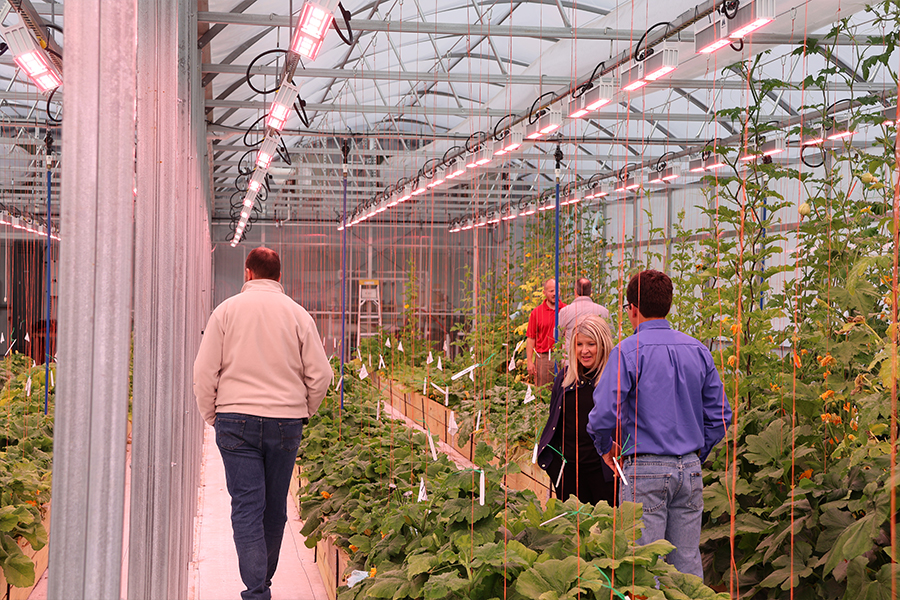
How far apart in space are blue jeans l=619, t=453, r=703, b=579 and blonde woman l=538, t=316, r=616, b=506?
0.52 m

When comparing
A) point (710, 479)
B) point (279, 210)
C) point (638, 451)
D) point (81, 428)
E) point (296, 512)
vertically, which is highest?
point (279, 210)

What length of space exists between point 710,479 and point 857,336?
4.18ft

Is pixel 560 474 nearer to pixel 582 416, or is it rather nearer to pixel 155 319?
pixel 582 416

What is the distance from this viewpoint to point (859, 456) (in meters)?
2.23

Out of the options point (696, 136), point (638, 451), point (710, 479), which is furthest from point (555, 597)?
point (696, 136)

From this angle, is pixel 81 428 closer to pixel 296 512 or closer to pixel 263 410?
pixel 263 410

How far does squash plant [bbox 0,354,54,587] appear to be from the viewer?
3064 millimetres

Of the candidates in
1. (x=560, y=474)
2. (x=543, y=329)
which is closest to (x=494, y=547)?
(x=560, y=474)

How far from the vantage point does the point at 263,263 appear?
336 centimetres

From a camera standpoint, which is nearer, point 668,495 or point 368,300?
point 668,495

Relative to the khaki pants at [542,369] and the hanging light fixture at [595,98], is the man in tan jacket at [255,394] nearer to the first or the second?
the hanging light fixture at [595,98]

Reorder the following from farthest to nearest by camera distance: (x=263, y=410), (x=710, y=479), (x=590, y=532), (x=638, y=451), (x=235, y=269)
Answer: (x=235, y=269) < (x=710, y=479) < (x=263, y=410) < (x=638, y=451) < (x=590, y=532)

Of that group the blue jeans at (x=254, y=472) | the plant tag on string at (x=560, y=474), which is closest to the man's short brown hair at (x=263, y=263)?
the blue jeans at (x=254, y=472)

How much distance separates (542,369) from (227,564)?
11.8 feet
